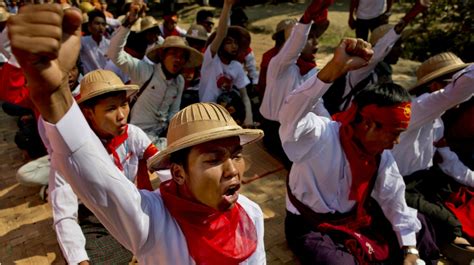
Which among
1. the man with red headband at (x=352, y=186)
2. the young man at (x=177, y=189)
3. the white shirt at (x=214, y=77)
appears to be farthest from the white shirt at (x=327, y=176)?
the white shirt at (x=214, y=77)

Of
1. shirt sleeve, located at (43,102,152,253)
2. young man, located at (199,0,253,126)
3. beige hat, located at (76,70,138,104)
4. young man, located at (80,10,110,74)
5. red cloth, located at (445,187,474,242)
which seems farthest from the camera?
young man, located at (80,10,110,74)

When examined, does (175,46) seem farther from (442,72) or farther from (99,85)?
(442,72)

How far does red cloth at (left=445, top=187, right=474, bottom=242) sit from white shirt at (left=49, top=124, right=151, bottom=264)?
2.53 meters

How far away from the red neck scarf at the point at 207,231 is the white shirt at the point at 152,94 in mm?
2535

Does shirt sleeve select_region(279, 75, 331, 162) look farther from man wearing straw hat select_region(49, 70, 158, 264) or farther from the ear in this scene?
man wearing straw hat select_region(49, 70, 158, 264)

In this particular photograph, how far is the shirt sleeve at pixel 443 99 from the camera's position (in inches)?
109

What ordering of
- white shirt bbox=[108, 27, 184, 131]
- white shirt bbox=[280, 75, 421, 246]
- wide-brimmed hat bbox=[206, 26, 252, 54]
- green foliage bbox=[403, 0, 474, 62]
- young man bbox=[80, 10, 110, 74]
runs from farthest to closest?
green foliage bbox=[403, 0, 474, 62] → young man bbox=[80, 10, 110, 74] → wide-brimmed hat bbox=[206, 26, 252, 54] → white shirt bbox=[108, 27, 184, 131] → white shirt bbox=[280, 75, 421, 246]

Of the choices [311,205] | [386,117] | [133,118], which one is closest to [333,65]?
[386,117]

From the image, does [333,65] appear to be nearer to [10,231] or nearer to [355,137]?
[355,137]

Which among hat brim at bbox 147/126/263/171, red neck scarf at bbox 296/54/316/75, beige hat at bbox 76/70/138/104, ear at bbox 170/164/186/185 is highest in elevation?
hat brim at bbox 147/126/263/171

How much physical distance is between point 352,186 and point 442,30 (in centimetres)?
803

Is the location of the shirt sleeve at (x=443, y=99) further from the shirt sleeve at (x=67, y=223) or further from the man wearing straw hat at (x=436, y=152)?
the shirt sleeve at (x=67, y=223)

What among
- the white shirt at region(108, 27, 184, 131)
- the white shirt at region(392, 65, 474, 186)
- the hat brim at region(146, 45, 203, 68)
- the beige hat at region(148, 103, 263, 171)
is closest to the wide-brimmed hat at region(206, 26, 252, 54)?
the hat brim at region(146, 45, 203, 68)

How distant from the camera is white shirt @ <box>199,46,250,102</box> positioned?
4930mm
